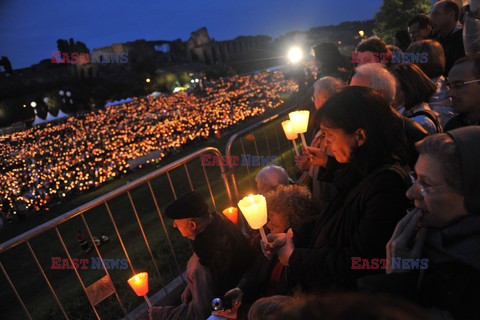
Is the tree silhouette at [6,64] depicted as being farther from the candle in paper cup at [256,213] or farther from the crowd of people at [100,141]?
the candle in paper cup at [256,213]

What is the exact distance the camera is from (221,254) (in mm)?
2971


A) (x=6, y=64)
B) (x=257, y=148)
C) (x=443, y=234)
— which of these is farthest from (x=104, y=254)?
(x=6, y=64)

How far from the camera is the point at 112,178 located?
18.9 metres

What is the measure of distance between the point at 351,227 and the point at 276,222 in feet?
3.23

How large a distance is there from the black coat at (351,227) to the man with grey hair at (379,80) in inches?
44.8

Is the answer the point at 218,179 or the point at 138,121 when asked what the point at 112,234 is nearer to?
the point at 218,179

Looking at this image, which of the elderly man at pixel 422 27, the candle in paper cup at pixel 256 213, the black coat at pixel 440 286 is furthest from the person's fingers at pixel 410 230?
the elderly man at pixel 422 27

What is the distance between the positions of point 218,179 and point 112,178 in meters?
9.29

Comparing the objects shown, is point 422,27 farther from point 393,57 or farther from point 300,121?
point 300,121

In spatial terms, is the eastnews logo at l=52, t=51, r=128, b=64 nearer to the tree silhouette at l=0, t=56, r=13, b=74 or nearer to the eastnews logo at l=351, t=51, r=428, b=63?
the eastnews logo at l=351, t=51, r=428, b=63

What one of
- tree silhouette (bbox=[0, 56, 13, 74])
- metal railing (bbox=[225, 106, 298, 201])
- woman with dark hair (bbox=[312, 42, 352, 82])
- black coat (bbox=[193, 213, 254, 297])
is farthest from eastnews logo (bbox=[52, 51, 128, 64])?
tree silhouette (bbox=[0, 56, 13, 74])

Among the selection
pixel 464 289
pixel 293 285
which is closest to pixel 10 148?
pixel 293 285

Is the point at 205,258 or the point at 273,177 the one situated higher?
the point at 273,177

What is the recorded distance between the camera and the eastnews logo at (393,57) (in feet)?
11.7
